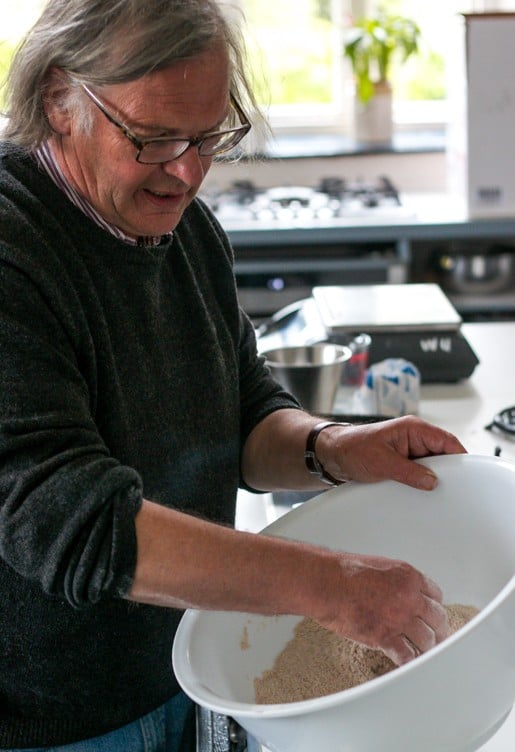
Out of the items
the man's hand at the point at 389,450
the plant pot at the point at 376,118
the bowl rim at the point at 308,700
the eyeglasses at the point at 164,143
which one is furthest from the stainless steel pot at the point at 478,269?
the bowl rim at the point at 308,700

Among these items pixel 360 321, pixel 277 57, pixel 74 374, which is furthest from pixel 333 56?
pixel 74 374

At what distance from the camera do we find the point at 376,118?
13.0 feet

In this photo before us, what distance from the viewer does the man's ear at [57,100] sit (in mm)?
979

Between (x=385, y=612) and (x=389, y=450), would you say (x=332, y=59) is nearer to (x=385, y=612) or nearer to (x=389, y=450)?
(x=389, y=450)

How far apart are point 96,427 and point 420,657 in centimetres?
38

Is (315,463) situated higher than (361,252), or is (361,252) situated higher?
(315,463)

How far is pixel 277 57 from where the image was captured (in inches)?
160

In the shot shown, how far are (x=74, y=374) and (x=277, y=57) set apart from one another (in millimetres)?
3369

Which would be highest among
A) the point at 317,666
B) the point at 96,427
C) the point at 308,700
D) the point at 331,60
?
the point at 96,427

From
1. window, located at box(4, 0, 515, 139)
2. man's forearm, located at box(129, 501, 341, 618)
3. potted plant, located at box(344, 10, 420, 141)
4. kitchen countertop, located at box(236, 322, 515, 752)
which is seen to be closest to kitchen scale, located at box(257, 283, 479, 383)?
kitchen countertop, located at box(236, 322, 515, 752)

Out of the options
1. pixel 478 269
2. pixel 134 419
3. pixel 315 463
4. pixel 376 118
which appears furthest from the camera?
pixel 376 118

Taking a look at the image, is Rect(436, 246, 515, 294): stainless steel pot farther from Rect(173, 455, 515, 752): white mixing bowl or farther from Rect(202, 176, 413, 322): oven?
Rect(173, 455, 515, 752): white mixing bowl

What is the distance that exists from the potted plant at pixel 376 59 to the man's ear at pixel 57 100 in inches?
115

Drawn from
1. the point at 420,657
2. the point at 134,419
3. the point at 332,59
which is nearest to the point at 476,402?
the point at 134,419
